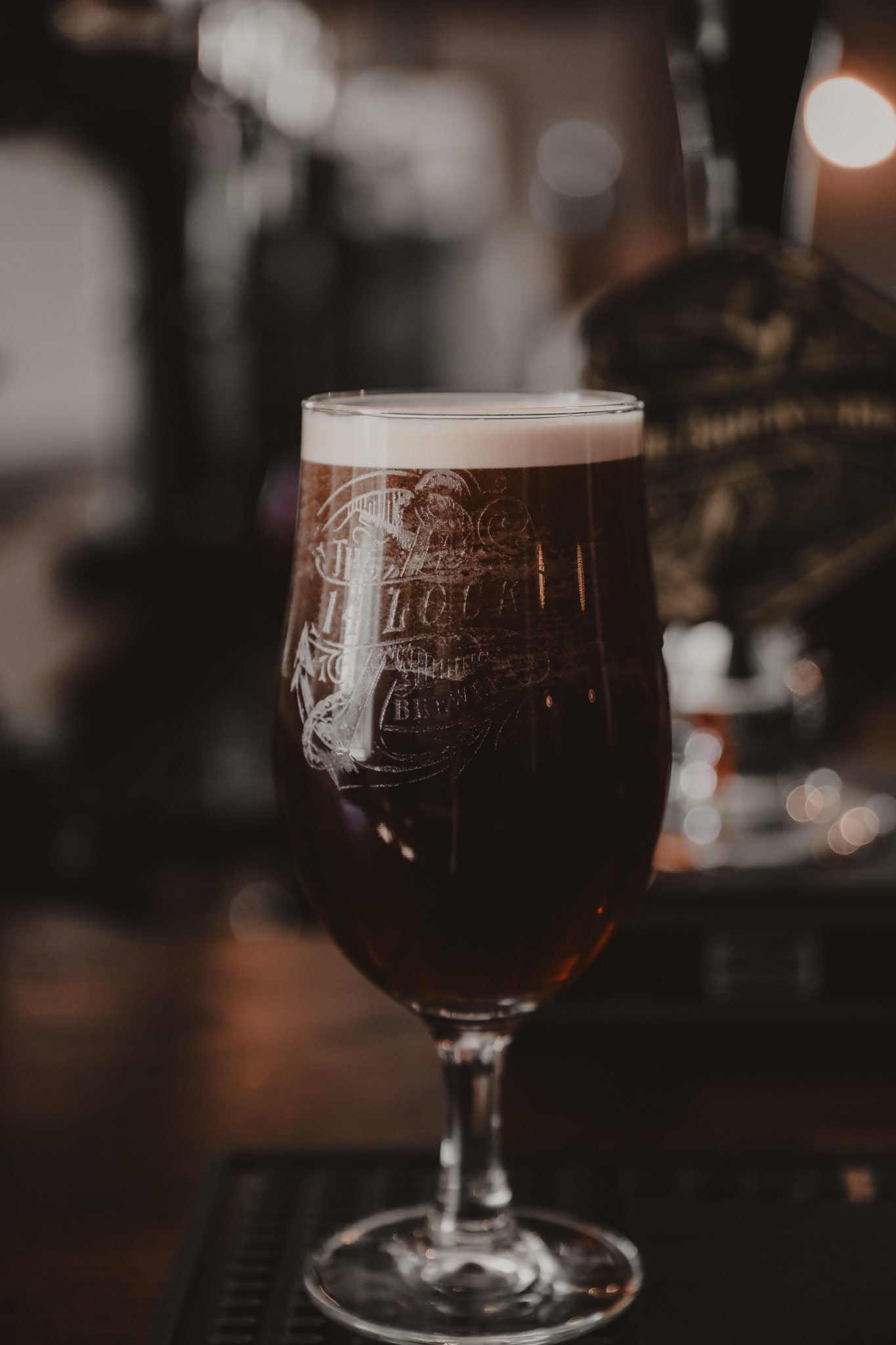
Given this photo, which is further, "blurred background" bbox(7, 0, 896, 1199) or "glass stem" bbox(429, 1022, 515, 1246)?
"blurred background" bbox(7, 0, 896, 1199)

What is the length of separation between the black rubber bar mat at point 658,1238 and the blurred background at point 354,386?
0.17 m

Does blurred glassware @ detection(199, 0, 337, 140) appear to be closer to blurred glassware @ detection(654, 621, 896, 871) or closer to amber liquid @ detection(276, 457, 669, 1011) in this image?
blurred glassware @ detection(654, 621, 896, 871)

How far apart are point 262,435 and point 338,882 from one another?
3.33 m

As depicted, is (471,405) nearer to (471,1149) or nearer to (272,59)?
(471,1149)

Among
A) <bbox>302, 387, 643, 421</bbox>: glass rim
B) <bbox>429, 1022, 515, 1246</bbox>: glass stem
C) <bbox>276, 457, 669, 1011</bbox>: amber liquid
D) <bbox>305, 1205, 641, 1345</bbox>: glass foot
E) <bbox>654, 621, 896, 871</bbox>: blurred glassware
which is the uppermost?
<bbox>302, 387, 643, 421</bbox>: glass rim

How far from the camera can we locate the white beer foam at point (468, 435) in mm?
663

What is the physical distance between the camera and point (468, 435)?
0.66 meters

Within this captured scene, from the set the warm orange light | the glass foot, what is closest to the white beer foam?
the glass foot

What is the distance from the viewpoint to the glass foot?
672 mm

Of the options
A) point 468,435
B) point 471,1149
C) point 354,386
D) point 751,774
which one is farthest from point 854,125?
point 354,386

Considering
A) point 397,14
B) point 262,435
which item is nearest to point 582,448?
point 262,435


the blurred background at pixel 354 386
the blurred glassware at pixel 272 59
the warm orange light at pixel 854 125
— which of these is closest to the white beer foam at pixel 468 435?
the blurred background at pixel 354 386

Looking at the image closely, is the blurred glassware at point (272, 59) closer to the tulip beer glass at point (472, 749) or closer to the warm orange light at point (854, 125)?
the warm orange light at point (854, 125)

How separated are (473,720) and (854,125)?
77 cm
